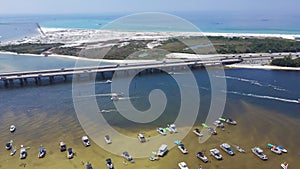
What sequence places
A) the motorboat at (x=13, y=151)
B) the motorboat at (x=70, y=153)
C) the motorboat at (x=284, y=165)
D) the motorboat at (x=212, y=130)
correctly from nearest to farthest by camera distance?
the motorboat at (x=284, y=165)
the motorboat at (x=70, y=153)
the motorboat at (x=13, y=151)
the motorboat at (x=212, y=130)

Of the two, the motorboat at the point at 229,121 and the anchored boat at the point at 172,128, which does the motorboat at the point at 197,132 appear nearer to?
the anchored boat at the point at 172,128

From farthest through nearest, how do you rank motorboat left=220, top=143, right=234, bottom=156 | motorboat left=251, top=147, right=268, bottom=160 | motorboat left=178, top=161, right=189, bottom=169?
motorboat left=220, top=143, right=234, bottom=156, motorboat left=251, top=147, right=268, bottom=160, motorboat left=178, top=161, right=189, bottom=169

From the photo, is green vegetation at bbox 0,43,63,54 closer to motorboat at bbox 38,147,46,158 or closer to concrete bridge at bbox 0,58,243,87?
concrete bridge at bbox 0,58,243,87

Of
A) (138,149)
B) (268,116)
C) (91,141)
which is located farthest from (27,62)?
(268,116)

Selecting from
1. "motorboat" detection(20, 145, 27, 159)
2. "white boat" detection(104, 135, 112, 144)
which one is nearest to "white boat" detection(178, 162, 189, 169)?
"white boat" detection(104, 135, 112, 144)

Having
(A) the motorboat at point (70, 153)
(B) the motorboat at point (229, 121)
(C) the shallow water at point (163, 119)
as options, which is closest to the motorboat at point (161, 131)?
(C) the shallow water at point (163, 119)

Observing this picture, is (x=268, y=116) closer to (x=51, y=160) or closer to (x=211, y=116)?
(x=211, y=116)

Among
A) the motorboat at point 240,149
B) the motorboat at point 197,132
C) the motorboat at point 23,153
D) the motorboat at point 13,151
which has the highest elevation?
the motorboat at point 197,132
